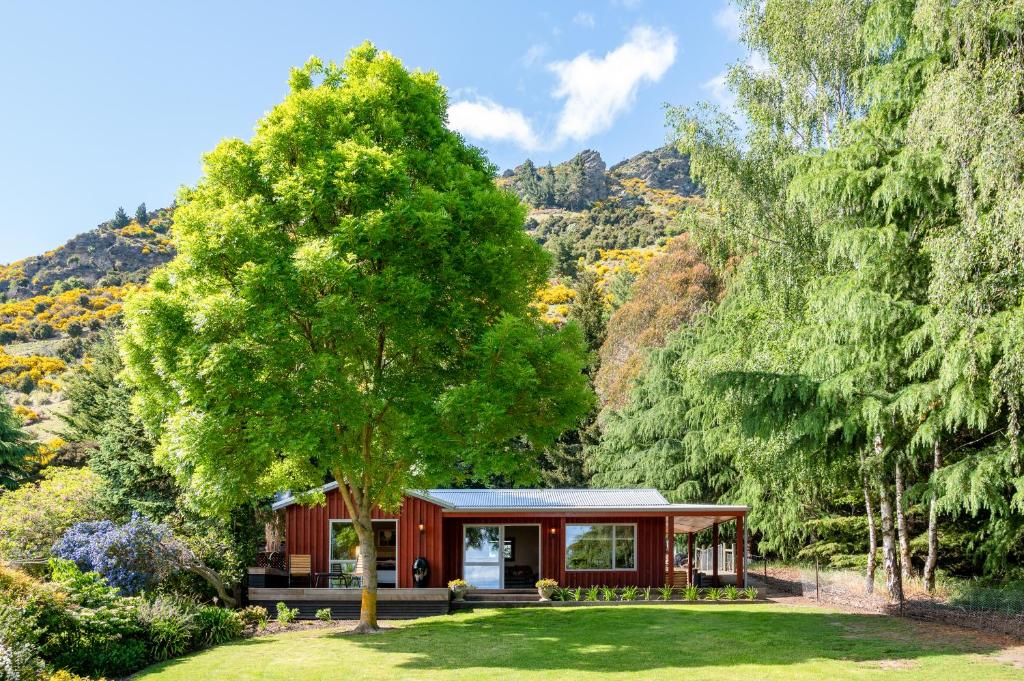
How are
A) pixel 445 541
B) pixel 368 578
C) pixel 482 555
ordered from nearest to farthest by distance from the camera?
pixel 368 578 < pixel 445 541 < pixel 482 555

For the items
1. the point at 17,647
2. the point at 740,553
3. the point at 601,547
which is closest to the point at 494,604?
the point at 601,547

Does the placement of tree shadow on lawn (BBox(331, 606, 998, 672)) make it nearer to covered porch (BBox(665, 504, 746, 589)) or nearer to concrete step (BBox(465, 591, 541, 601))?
concrete step (BBox(465, 591, 541, 601))

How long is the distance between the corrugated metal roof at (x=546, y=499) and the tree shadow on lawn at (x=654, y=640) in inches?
149

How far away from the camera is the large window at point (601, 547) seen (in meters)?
23.2

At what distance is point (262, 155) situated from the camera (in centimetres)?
1459

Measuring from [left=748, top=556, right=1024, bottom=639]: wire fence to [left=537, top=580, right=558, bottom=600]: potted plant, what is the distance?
6.04 metres

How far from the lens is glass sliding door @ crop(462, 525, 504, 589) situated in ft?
75.5

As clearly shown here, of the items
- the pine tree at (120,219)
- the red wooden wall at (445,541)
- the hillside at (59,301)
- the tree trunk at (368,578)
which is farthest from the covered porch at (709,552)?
the pine tree at (120,219)

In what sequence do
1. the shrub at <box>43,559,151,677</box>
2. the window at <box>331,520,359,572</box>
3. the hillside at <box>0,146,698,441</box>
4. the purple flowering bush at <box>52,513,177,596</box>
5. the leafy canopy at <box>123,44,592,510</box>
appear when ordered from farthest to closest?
the hillside at <box>0,146,698,441</box> → the window at <box>331,520,359,572</box> → the purple flowering bush at <box>52,513,177,596</box> → the leafy canopy at <box>123,44,592,510</box> → the shrub at <box>43,559,151,677</box>

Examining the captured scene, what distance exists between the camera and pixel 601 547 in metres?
23.3

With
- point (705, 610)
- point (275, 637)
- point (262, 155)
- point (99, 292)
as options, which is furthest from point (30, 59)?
point (99, 292)

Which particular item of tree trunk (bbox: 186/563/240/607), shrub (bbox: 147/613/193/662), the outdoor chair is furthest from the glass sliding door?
shrub (bbox: 147/613/193/662)

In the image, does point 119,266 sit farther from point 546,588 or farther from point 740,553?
point 740,553

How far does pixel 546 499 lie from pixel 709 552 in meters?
10.9
